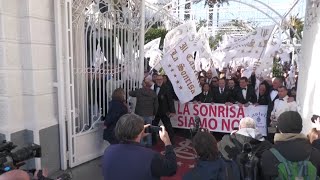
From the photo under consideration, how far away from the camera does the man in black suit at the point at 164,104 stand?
812 centimetres

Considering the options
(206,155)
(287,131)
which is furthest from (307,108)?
→ (206,155)

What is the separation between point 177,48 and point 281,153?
5.40 m

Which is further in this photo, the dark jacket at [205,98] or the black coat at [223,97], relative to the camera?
the dark jacket at [205,98]

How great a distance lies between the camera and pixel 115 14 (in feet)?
24.1

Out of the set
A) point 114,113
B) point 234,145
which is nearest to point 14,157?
point 234,145

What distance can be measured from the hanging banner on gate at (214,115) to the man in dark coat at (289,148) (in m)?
5.17

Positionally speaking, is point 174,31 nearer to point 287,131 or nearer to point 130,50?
point 130,50

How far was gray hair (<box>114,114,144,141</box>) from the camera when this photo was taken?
115 inches

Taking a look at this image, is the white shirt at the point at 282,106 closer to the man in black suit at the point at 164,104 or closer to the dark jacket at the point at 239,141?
the man in black suit at the point at 164,104

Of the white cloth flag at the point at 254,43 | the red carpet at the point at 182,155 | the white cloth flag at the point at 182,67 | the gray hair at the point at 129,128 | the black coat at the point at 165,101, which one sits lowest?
the red carpet at the point at 182,155

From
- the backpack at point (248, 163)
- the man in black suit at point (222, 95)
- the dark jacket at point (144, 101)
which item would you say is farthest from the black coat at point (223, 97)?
the backpack at point (248, 163)

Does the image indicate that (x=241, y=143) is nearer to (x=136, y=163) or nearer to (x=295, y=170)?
(x=295, y=170)

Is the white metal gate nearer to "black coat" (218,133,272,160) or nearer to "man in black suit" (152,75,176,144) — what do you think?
"man in black suit" (152,75,176,144)

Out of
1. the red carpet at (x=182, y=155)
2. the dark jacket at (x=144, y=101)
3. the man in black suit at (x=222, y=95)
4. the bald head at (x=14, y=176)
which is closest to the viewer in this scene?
the bald head at (x=14, y=176)
